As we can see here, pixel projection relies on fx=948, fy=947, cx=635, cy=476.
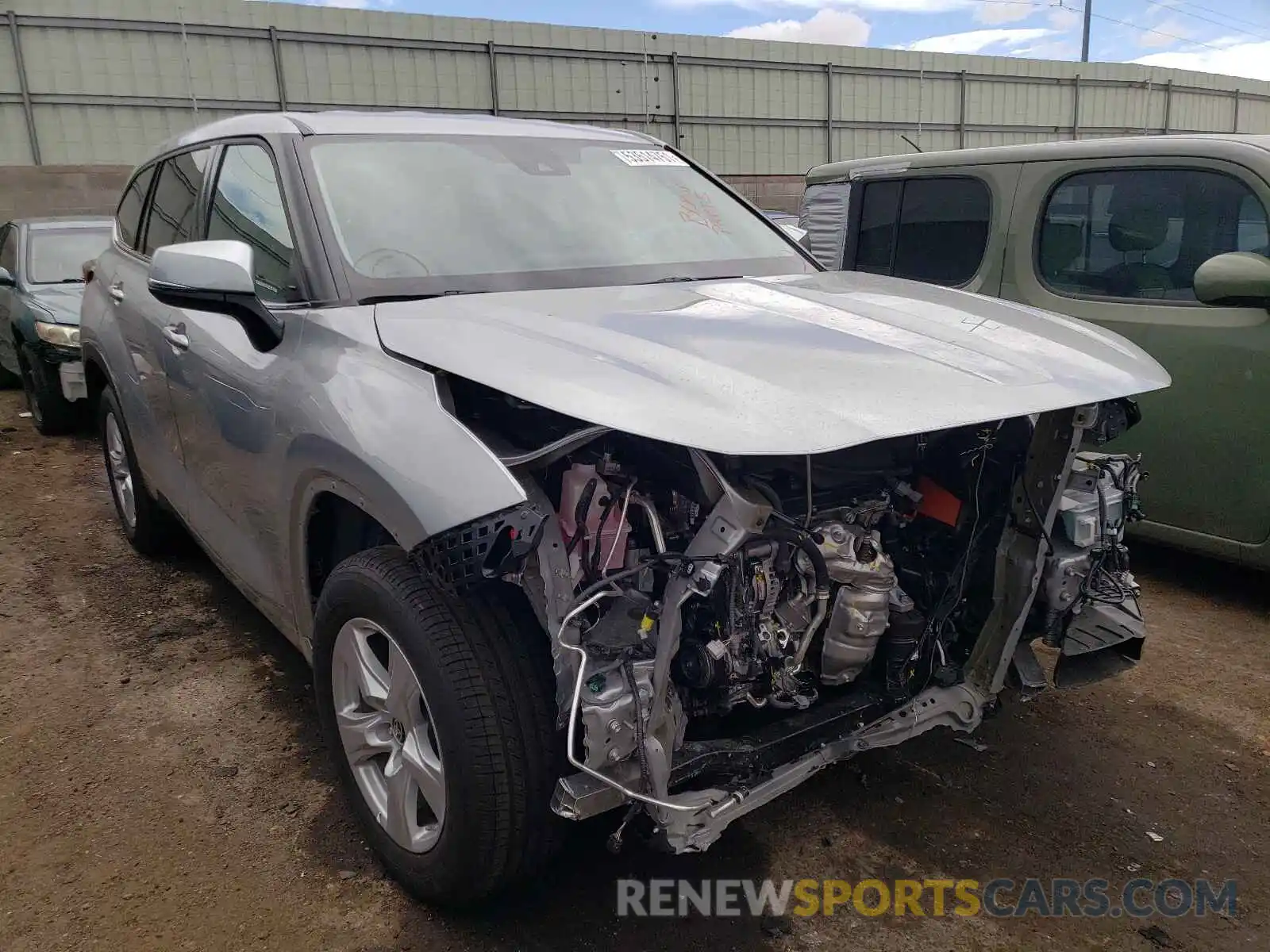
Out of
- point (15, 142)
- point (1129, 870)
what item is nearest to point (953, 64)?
point (15, 142)

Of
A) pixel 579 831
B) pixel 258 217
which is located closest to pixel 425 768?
pixel 579 831

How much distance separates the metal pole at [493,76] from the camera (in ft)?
49.7

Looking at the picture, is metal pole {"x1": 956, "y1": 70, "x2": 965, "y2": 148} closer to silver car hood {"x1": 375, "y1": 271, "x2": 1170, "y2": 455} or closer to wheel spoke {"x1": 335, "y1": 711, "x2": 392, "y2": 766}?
silver car hood {"x1": 375, "y1": 271, "x2": 1170, "y2": 455}

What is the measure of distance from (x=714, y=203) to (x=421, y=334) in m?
1.59

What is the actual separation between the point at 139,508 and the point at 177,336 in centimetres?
154

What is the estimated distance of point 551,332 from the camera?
2.07 metres

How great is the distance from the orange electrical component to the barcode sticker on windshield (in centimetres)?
158

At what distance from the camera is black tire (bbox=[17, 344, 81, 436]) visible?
6871 mm

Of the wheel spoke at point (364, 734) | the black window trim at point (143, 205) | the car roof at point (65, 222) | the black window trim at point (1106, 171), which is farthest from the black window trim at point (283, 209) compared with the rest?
the car roof at point (65, 222)

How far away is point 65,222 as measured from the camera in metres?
7.82

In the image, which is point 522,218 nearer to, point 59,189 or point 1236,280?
point 1236,280

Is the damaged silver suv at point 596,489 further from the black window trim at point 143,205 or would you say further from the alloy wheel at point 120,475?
the alloy wheel at point 120,475

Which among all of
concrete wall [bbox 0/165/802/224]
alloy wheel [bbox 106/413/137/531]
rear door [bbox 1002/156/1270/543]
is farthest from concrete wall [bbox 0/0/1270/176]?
rear door [bbox 1002/156/1270/543]

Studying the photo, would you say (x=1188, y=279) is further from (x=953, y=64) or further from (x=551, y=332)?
(x=953, y=64)
